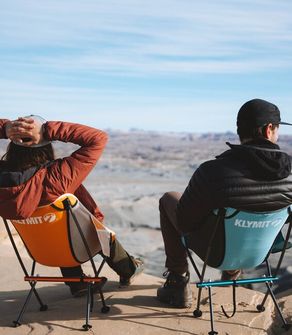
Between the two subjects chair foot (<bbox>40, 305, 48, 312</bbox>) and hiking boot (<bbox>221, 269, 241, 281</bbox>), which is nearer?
chair foot (<bbox>40, 305, 48, 312</bbox>)

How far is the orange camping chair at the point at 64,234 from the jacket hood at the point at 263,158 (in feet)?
3.08

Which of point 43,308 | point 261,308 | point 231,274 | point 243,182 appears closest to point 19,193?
point 43,308

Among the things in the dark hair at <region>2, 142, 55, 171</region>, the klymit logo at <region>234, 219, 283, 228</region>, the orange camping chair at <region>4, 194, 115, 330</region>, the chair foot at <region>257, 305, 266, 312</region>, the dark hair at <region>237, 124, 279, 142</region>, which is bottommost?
the chair foot at <region>257, 305, 266, 312</region>

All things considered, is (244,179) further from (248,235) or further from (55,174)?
(55,174)

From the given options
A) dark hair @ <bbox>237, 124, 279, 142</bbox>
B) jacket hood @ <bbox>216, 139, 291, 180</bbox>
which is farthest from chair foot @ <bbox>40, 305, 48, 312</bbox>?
dark hair @ <bbox>237, 124, 279, 142</bbox>

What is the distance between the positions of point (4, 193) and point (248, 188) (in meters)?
1.40

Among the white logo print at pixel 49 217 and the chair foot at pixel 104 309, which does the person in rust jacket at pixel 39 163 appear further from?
the chair foot at pixel 104 309

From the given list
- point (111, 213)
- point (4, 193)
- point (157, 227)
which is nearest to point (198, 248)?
point (4, 193)

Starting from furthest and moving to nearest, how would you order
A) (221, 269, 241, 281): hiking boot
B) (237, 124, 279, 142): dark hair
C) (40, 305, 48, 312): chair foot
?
(221, 269, 241, 281): hiking boot < (40, 305, 48, 312): chair foot < (237, 124, 279, 142): dark hair

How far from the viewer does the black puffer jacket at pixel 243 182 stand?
3232 mm

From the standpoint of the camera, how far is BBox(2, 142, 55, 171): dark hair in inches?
137

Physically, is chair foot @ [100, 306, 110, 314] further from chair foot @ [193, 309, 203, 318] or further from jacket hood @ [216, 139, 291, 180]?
jacket hood @ [216, 139, 291, 180]

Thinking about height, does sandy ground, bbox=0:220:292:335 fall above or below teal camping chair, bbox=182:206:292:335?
below

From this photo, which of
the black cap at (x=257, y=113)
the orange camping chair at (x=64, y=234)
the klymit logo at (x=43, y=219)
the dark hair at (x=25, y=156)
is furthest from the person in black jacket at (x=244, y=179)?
the dark hair at (x=25, y=156)
